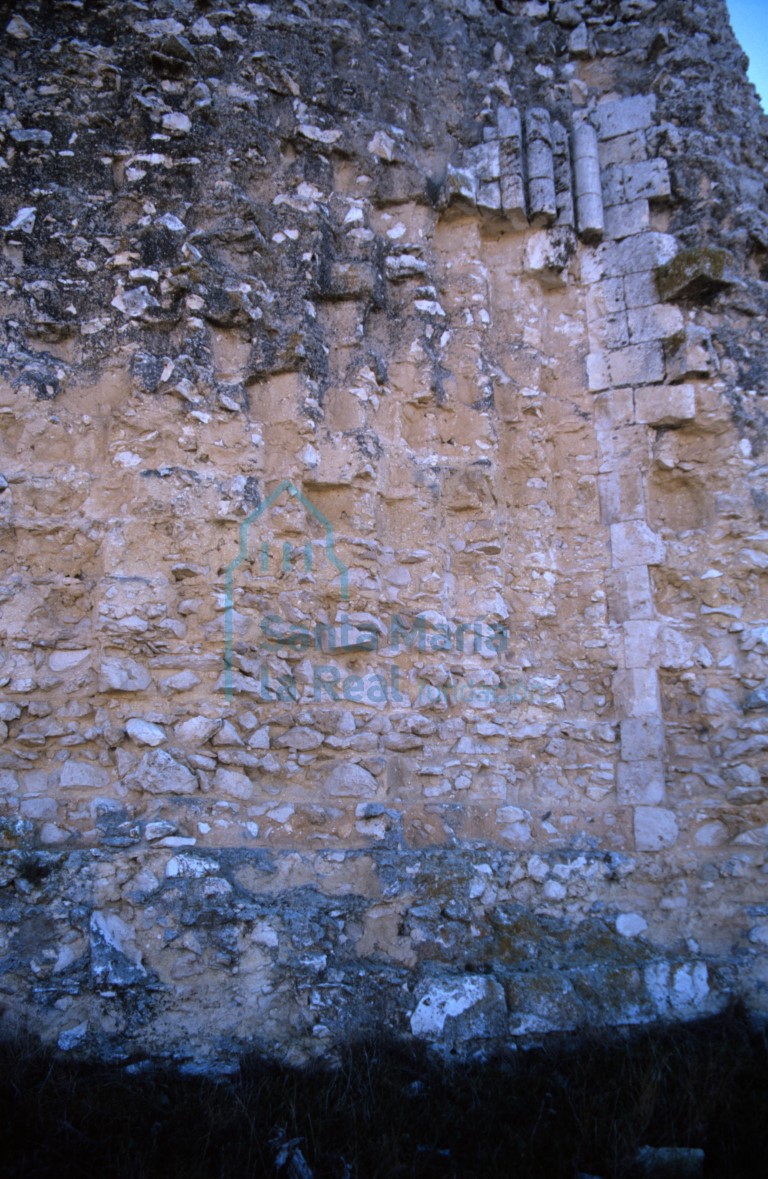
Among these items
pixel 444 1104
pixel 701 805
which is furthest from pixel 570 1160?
Result: pixel 701 805

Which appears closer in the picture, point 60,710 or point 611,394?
point 60,710

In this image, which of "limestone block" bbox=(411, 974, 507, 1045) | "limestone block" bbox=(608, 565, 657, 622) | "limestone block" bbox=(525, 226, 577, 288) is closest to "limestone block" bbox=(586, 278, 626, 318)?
"limestone block" bbox=(525, 226, 577, 288)

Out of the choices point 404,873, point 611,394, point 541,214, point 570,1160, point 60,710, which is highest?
point 541,214

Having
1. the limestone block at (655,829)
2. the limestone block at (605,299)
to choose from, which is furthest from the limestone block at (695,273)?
the limestone block at (655,829)

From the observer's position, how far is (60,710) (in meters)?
3.90

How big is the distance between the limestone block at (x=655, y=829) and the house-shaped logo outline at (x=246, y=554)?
5.97ft

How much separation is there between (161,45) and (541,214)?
220 centimetres

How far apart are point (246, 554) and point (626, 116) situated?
11.8 feet

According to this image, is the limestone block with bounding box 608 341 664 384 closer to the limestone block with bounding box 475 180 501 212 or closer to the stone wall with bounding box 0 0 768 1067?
the stone wall with bounding box 0 0 768 1067

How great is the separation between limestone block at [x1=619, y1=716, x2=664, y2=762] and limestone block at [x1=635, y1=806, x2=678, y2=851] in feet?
0.84

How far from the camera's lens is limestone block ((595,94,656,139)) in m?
5.36

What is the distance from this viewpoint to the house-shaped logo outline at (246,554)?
405 cm

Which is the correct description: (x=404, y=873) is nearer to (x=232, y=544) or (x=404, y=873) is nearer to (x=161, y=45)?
(x=232, y=544)

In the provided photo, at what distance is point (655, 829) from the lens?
441 cm
